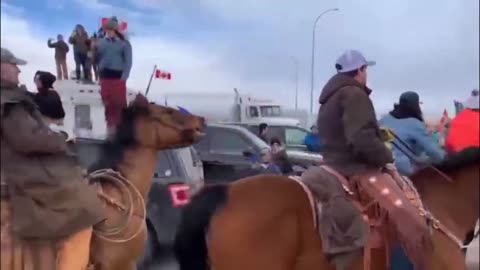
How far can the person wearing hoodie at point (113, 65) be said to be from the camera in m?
9.77

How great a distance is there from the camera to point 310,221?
16.9ft

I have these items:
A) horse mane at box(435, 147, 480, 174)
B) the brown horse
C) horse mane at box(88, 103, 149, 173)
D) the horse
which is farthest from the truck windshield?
the brown horse

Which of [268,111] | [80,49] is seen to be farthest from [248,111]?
[80,49]

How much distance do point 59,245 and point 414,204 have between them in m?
2.17

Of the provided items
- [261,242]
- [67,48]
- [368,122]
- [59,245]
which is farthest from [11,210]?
[67,48]

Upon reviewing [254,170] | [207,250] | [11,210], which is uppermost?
[11,210]

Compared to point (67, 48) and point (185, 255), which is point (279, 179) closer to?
point (185, 255)

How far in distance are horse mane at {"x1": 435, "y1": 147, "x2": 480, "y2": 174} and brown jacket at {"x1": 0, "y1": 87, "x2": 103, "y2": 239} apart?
7.92 feet

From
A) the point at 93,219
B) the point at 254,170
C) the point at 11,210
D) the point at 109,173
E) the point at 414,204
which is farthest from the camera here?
the point at 254,170

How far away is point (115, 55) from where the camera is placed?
32.9 ft

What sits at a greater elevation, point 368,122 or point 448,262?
point 368,122

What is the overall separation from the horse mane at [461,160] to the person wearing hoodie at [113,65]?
4655mm

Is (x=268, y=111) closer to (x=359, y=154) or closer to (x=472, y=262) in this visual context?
(x=472, y=262)

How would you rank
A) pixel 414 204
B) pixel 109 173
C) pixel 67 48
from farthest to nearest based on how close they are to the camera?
pixel 67 48, pixel 109 173, pixel 414 204
